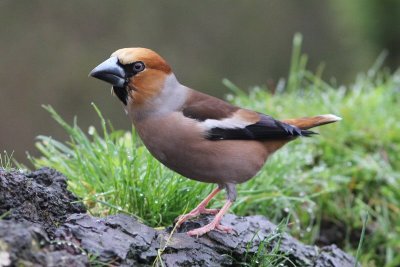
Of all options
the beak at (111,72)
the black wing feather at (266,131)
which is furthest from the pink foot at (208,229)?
the beak at (111,72)

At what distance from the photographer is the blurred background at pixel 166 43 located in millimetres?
9406

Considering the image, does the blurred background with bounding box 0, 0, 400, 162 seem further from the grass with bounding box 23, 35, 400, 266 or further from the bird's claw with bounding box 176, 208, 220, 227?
the bird's claw with bounding box 176, 208, 220, 227

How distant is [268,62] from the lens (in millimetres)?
12797

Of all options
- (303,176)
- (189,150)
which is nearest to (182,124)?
(189,150)

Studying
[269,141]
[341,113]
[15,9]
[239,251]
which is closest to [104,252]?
[239,251]

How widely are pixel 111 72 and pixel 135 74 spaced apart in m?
0.13

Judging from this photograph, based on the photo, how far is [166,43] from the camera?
461 inches

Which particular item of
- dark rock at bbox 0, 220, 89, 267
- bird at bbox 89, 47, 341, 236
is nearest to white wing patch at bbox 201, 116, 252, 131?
bird at bbox 89, 47, 341, 236

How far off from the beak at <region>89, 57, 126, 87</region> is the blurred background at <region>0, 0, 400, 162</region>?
19.6 ft

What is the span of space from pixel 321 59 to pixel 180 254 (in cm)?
1017

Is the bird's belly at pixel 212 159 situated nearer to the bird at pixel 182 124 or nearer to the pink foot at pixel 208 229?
the bird at pixel 182 124

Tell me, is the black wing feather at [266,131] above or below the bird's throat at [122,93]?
below

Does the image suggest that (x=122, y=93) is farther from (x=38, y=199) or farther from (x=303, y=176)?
(x=303, y=176)

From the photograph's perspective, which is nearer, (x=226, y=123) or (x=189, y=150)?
(x=189, y=150)
